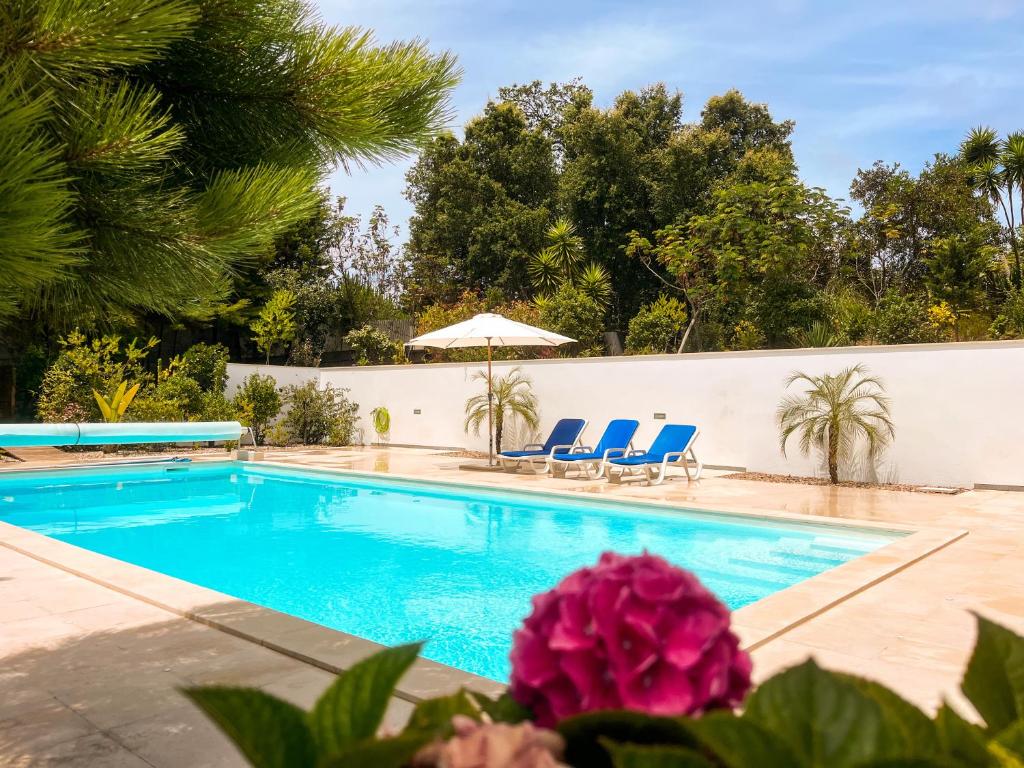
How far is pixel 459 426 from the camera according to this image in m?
17.9

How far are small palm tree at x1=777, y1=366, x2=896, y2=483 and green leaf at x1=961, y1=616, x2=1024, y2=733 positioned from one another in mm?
11611

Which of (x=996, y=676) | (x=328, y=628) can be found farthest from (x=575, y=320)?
(x=996, y=676)

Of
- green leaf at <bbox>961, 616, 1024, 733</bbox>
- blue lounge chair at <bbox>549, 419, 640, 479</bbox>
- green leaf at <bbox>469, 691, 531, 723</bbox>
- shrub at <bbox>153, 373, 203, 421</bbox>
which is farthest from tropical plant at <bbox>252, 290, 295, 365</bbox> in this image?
green leaf at <bbox>961, 616, 1024, 733</bbox>

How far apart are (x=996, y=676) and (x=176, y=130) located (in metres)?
2.56

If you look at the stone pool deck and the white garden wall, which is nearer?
the stone pool deck

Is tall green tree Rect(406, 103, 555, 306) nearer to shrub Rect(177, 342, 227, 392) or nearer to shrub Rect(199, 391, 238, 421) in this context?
shrub Rect(177, 342, 227, 392)

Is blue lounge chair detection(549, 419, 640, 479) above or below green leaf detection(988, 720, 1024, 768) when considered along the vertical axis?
below

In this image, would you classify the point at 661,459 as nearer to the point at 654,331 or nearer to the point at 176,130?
the point at 654,331

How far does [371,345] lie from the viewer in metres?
23.6

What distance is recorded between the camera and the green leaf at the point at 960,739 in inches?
26.3

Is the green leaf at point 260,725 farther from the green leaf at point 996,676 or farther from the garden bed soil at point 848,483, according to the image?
the garden bed soil at point 848,483

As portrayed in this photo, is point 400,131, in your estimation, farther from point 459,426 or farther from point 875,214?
point 875,214

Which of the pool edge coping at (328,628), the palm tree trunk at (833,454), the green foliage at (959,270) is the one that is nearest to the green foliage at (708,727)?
the pool edge coping at (328,628)

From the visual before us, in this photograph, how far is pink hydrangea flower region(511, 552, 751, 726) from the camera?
69 centimetres
